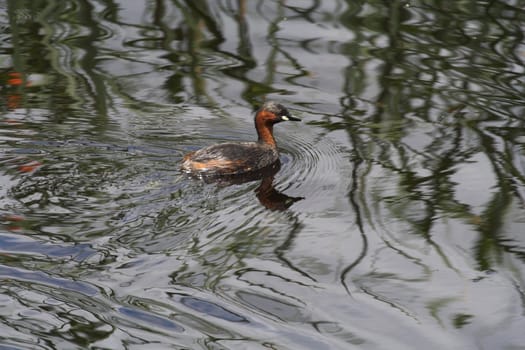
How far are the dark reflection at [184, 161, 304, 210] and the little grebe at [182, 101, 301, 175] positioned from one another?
0.11 ft

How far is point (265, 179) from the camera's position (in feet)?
27.3

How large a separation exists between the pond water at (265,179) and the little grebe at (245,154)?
0.45ft

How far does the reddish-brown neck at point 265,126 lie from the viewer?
8.77 metres

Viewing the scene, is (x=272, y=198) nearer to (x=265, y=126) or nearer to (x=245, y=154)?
(x=245, y=154)

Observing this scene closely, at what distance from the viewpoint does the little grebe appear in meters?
8.13

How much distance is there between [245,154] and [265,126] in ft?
1.38

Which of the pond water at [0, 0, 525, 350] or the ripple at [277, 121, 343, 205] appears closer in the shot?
the pond water at [0, 0, 525, 350]

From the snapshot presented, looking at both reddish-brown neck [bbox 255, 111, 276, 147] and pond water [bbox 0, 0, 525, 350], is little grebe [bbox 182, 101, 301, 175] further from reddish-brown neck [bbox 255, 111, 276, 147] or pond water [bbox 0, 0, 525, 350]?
pond water [bbox 0, 0, 525, 350]

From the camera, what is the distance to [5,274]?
243 inches

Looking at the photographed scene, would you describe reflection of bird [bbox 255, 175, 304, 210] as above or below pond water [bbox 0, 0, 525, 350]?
below

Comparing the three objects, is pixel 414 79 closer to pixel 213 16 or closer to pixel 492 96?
pixel 492 96

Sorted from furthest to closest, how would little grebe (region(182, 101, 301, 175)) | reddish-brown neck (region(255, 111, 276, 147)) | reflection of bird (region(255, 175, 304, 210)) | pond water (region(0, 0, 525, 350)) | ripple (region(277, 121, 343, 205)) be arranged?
reddish-brown neck (region(255, 111, 276, 147)), little grebe (region(182, 101, 301, 175)), ripple (region(277, 121, 343, 205)), reflection of bird (region(255, 175, 304, 210)), pond water (region(0, 0, 525, 350))

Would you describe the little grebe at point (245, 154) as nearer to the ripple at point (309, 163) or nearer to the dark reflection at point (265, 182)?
the dark reflection at point (265, 182)

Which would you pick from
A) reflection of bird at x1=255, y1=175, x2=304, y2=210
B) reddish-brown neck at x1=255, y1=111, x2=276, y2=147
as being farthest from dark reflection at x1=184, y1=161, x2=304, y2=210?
reddish-brown neck at x1=255, y1=111, x2=276, y2=147
